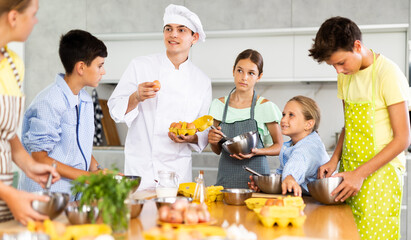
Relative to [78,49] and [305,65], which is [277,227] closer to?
[78,49]

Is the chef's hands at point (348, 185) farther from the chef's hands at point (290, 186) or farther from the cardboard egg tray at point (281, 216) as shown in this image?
the cardboard egg tray at point (281, 216)

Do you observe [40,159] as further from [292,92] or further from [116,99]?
[292,92]

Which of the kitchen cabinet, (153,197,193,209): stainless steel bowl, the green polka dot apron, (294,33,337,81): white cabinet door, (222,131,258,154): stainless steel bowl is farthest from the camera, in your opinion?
(294,33,337,81): white cabinet door

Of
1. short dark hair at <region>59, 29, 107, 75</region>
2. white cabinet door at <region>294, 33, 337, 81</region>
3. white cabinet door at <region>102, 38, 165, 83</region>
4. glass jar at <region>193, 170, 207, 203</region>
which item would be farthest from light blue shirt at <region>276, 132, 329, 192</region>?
white cabinet door at <region>102, 38, 165, 83</region>

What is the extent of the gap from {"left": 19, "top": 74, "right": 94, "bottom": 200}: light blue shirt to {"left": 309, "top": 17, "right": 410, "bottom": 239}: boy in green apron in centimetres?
105

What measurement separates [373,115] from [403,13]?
263cm

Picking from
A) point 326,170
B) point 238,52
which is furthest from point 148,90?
point 238,52

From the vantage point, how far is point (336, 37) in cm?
182

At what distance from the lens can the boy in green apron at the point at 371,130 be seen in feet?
5.97

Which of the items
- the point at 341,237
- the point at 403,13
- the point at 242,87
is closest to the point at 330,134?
the point at 403,13

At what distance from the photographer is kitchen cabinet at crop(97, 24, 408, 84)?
4070mm

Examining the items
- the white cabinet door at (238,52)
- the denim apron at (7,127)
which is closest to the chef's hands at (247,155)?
the denim apron at (7,127)

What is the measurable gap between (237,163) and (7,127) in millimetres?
1377

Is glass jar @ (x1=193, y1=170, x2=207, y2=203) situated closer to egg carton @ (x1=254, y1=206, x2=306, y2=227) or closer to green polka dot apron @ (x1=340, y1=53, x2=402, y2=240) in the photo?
egg carton @ (x1=254, y1=206, x2=306, y2=227)
